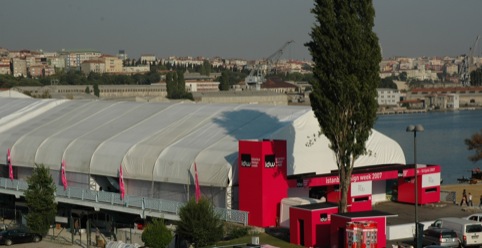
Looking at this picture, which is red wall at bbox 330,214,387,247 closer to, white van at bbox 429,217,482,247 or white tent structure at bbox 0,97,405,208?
white van at bbox 429,217,482,247

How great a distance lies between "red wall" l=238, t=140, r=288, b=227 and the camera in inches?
803

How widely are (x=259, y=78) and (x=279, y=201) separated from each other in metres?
127

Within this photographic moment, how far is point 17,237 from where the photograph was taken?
866 inches

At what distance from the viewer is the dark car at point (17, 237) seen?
2173 cm

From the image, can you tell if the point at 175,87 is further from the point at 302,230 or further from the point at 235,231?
the point at 302,230

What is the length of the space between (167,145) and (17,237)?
4.81m

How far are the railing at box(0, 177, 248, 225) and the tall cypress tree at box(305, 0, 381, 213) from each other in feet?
10.2

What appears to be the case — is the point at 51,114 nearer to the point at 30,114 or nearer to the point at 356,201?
the point at 30,114

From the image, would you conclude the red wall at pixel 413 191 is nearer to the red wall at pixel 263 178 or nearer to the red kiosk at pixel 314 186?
the red kiosk at pixel 314 186

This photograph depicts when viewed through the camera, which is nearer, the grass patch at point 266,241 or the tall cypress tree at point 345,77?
the grass patch at point 266,241

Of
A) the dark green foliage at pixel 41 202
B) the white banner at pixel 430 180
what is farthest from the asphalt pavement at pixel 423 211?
the dark green foliage at pixel 41 202

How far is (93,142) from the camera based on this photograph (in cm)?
2680

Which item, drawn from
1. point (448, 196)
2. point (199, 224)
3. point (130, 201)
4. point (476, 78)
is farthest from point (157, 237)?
point (476, 78)

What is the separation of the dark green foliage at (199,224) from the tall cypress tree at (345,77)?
2.81 m
